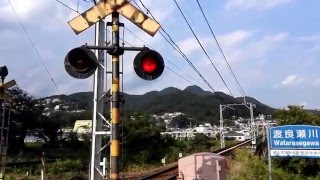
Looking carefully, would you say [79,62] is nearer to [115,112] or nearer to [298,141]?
[115,112]

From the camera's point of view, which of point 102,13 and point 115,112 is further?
point 102,13

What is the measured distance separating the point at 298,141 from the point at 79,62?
6.10 m

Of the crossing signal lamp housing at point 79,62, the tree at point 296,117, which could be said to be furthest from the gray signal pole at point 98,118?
the tree at point 296,117

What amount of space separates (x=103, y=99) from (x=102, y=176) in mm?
1701

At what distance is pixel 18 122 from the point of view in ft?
125

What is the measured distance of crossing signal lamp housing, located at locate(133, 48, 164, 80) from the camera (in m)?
5.48

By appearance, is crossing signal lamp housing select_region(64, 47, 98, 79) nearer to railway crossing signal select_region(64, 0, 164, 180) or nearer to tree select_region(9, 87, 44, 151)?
railway crossing signal select_region(64, 0, 164, 180)

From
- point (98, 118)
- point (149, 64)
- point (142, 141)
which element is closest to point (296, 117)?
point (98, 118)

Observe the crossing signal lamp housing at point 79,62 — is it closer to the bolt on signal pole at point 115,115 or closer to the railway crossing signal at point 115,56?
the railway crossing signal at point 115,56

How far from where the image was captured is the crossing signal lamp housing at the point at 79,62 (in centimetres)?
538

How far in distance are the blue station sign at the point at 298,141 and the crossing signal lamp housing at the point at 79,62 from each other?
5.79 metres

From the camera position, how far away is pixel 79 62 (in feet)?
17.8

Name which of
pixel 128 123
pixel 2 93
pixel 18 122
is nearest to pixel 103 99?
pixel 2 93

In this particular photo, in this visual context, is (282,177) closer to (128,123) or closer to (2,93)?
(2,93)
